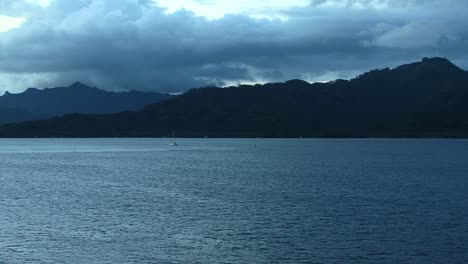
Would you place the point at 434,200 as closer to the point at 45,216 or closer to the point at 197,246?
the point at 197,246

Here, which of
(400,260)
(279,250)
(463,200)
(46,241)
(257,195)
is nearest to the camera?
(400,260)

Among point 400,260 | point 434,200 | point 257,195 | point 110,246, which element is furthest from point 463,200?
point 110,246

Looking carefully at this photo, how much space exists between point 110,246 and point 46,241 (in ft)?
18.8

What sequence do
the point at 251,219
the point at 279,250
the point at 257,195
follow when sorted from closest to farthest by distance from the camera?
the point at 279,250
the point at 251,219
the point at 257,195

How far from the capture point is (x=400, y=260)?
4181cm

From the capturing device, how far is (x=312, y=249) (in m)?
45.0

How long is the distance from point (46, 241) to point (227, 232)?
14.5 m

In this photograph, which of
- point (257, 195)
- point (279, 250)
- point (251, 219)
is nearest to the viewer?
point (279, 250)

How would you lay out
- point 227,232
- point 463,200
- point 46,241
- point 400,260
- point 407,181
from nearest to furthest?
point 400,260
point 46,241
point 227,232
point 463,200
point 407,181

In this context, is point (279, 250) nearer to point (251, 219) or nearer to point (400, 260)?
point (400, 260)

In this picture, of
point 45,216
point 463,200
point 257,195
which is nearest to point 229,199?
point 257,195

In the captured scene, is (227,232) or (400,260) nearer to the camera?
(400,260)

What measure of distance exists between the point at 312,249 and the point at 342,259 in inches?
132

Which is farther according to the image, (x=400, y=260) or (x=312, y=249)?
(x=312, y=249)
